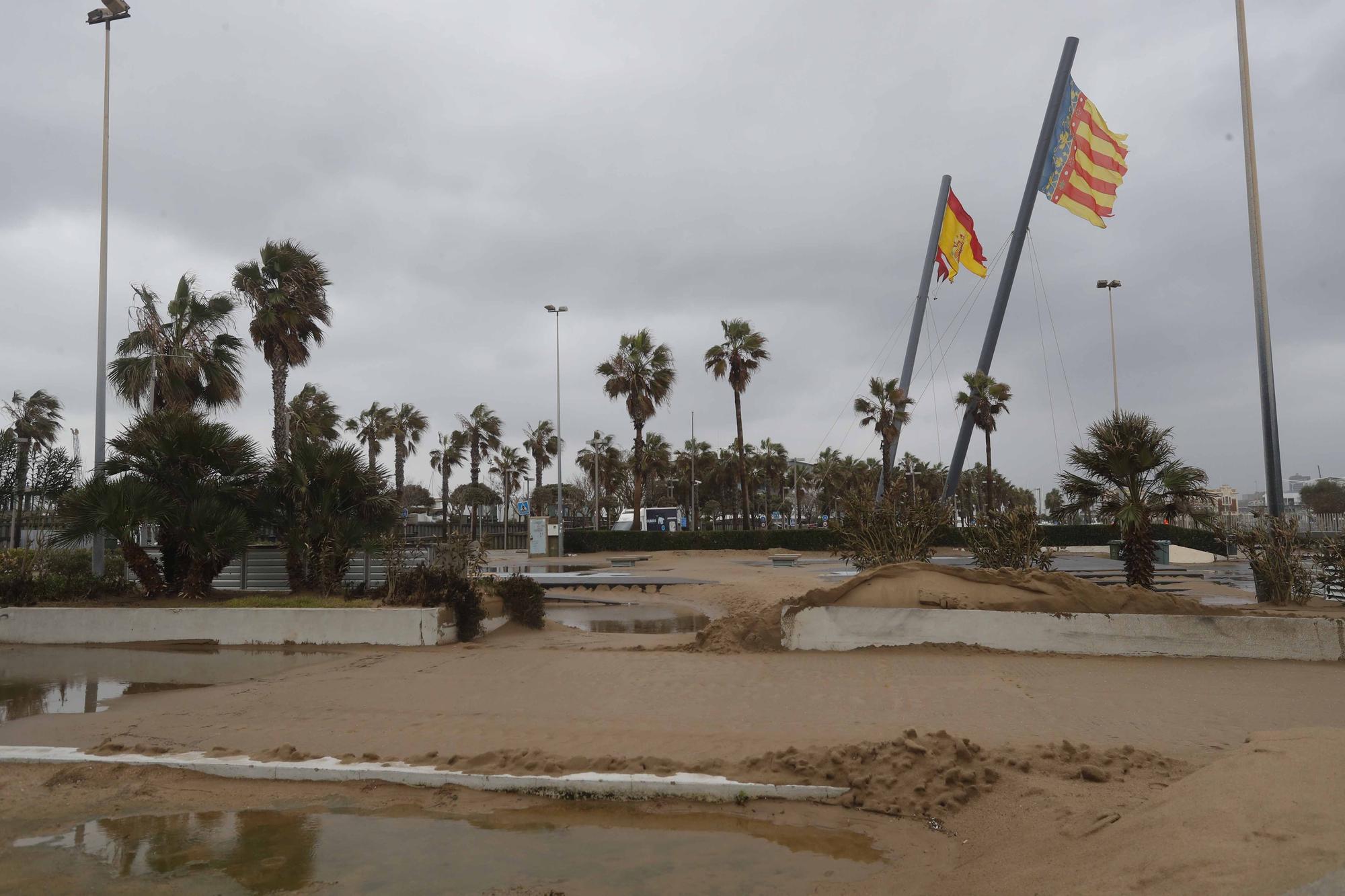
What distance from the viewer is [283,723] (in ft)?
26.7

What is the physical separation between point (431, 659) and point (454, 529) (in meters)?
3.35

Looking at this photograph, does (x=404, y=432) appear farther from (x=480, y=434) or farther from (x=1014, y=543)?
(x=1014, y=543)

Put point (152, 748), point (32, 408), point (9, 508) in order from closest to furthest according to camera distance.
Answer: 1. point (152, 748)
2. point (9, 508)
3. point (32, 408)

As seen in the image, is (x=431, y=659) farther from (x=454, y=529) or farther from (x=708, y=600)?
(x=708, y=600)

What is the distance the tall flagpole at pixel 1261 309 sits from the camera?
45.0 ft

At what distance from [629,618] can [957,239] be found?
18.4 metres

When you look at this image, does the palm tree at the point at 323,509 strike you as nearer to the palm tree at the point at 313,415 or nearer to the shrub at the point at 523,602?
the shrub at the point at 523,602

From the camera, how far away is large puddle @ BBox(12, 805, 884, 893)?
4.61m

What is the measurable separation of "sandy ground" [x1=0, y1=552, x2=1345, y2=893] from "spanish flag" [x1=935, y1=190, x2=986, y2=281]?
67.8ft

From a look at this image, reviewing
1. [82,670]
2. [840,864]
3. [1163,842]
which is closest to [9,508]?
[82,670]

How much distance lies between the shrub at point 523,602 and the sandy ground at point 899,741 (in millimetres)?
3227

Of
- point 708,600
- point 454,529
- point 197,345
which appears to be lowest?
point 708,600

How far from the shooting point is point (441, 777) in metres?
6.29

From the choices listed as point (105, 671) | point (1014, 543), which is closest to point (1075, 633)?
point (1014, 543)
